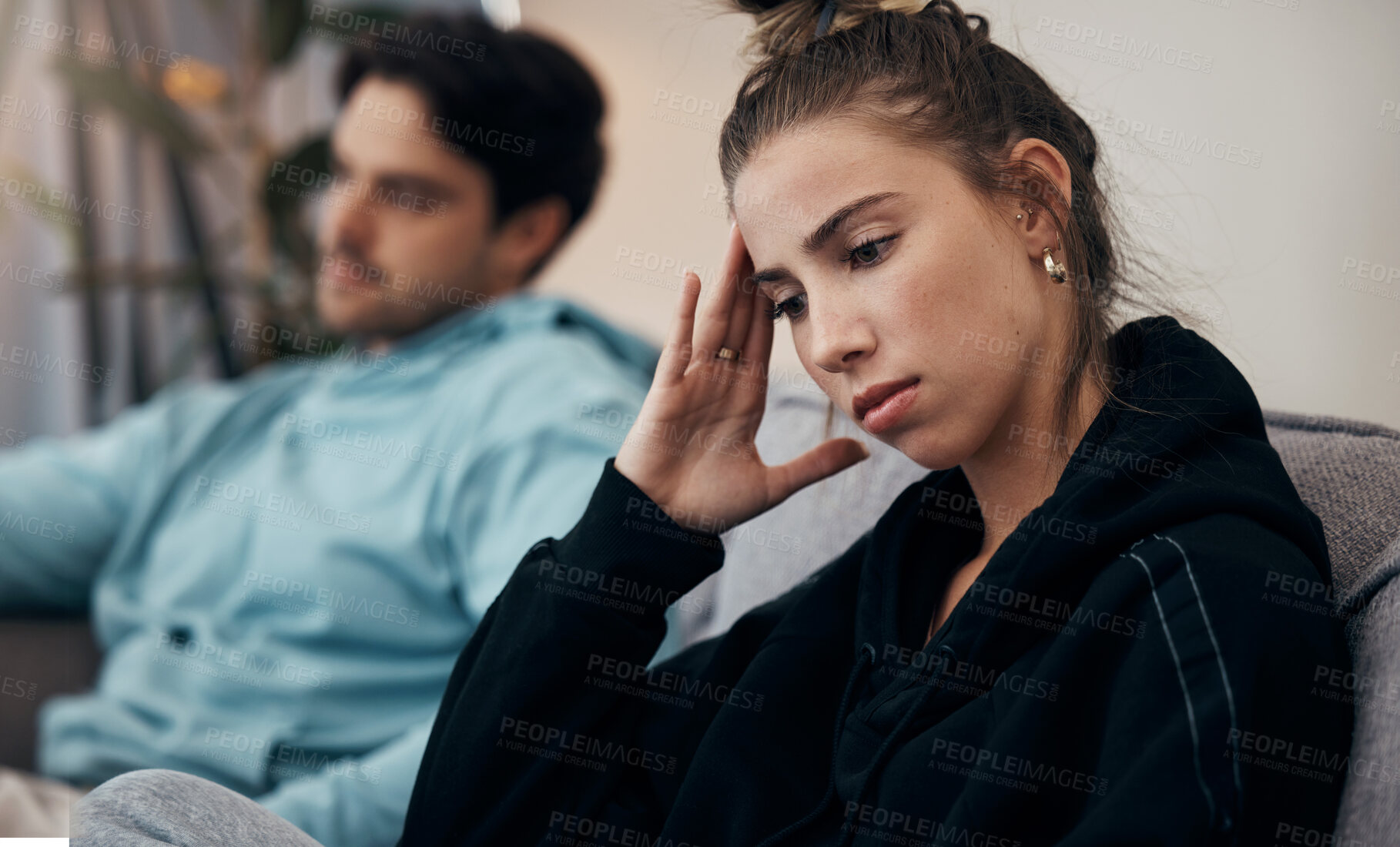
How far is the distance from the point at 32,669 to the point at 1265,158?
2048 millimetres

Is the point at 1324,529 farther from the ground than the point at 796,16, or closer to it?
closer to it

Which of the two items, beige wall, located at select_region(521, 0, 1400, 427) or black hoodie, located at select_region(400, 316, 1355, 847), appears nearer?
black hoodie, located at select_region(400, 316, 1355, 847)

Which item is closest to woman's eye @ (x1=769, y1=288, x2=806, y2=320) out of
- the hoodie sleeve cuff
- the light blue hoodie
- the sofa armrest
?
the hoodie sleeve cuff

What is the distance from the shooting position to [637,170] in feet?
7.17

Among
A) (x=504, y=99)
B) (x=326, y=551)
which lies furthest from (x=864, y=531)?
(x=504, y=99)

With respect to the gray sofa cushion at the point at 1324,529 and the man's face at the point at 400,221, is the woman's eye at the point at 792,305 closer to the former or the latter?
the gray sofa cushion at the point at 1324,529

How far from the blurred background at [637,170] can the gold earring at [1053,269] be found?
17 centimetres

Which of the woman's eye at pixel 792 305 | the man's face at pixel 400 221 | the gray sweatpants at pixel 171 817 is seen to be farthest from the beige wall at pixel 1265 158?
the gray sweatpants at pixel 171 817

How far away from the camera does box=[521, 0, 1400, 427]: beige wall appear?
1.18 m

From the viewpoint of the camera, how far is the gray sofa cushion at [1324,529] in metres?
0.58

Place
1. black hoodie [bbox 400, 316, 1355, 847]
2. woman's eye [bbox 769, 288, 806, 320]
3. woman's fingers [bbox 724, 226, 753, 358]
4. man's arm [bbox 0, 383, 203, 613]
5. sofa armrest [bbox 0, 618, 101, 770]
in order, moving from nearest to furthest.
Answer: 1. black hoodie [bbox 400, 316, 1355, 847]
2. woman's eye [bbox 769, 288, 806, 320]
3. woman's fingers [bbox 724, 226, 753, 358]
4. sofa armrest [bbox 0, 618, 101, 770]
5. man's arm [bbox 0, 383, 203, 613]

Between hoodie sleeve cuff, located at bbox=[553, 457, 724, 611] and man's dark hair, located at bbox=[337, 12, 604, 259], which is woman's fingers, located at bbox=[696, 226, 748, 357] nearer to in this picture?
hoodie sleeve cuff, located at bbox=[553, 457, 724, 611]

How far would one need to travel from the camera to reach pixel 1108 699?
62 cm

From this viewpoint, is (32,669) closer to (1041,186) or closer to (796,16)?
(796,16)
